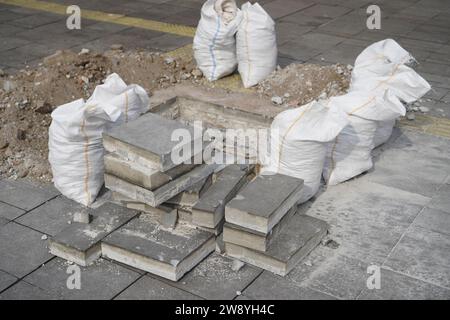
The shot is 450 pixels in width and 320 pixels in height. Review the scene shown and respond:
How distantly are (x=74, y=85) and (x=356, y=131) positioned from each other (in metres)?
3.62

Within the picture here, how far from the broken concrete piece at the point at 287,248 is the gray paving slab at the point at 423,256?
651mm

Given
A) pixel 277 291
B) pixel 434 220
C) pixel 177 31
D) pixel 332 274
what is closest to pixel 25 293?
pixel 277 291

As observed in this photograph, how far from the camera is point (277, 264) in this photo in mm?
5082

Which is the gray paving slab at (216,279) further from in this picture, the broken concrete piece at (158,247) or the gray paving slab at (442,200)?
the gray paving slab at (442,200)

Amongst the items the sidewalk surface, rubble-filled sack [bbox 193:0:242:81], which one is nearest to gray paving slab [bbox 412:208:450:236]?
the sidewalk surface

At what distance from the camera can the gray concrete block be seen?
517 cm

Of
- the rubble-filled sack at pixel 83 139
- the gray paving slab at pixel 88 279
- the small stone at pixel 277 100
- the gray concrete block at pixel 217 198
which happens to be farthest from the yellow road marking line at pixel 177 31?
the gray paving slab at pixel 88 279

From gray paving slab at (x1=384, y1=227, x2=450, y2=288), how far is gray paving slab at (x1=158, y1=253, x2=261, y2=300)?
3.89 ft

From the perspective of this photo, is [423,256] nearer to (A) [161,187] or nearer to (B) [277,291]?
(B) [277,291]

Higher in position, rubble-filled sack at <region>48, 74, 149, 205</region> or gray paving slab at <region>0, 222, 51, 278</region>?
rubble-filled sack at <region>48, 74, 149, 205</region>

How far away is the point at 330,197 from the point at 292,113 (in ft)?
3.15

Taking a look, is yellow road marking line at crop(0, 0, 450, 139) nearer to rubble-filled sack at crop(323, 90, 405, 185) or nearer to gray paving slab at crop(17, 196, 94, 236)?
rubble-filled sack at crop(323, 90, 405, 185)

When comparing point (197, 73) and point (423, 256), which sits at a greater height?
point (197, 73)

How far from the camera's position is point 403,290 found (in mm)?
4984
